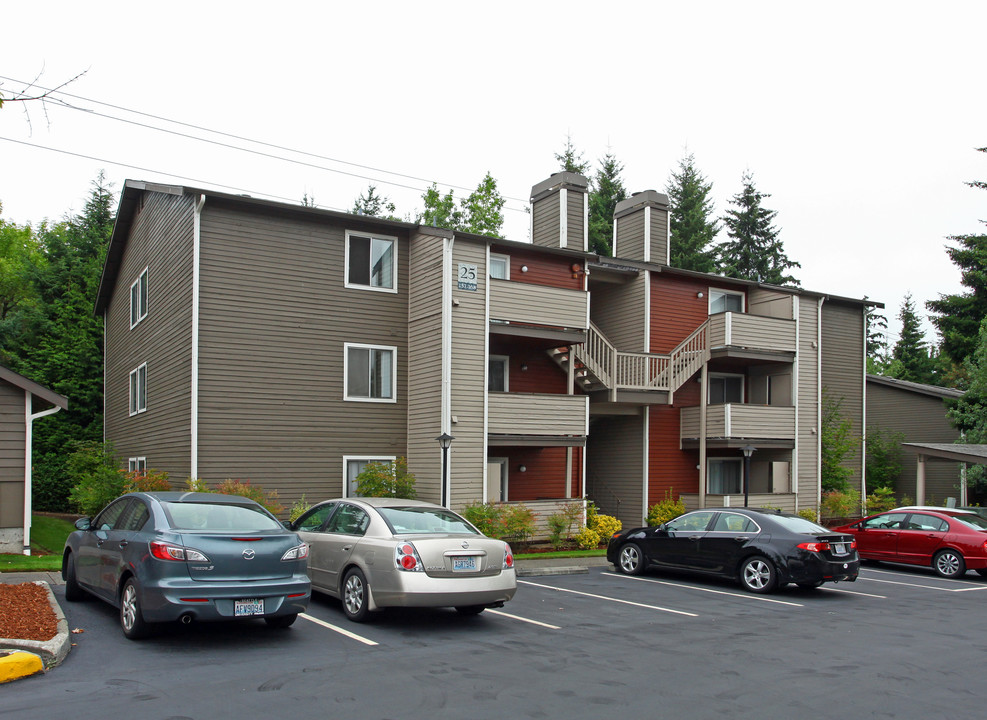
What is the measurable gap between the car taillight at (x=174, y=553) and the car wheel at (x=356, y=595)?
7.33 feet

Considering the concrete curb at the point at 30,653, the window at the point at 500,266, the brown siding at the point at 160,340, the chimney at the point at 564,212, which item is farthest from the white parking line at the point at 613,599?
the chimney at the point at 564,212

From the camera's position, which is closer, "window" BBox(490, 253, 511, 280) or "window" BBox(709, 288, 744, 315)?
"window" BBox(490, 253, 511, 280)

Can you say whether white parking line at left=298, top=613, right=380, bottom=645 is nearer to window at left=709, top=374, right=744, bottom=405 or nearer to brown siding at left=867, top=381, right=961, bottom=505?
window at left=709, top=374, right=744, bottom=405

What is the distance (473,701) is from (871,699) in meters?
3.58

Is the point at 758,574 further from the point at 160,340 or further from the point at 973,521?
the point at 160,340

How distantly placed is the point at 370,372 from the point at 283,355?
2252 millimetres

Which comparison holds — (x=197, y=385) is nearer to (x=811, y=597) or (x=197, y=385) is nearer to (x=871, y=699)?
(x=811, y=597)

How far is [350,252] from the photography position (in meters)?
21.0

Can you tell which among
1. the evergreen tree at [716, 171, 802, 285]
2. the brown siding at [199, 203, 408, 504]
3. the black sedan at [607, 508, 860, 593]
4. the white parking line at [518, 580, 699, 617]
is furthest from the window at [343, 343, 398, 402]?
the evergreen tree at [716, 171, 802, 285]

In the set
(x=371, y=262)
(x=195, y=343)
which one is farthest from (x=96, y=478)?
(x=371, y=262)

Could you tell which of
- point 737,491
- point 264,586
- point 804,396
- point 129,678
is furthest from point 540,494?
point 129,678

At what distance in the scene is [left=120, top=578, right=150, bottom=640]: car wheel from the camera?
8.67 meters

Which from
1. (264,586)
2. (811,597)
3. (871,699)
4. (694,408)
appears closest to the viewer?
(871,699)

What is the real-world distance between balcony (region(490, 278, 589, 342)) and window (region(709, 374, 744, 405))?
279 inches
